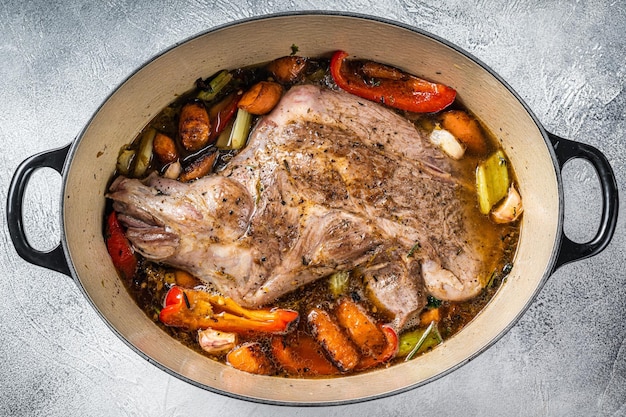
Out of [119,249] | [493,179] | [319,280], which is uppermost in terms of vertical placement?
[493,179]

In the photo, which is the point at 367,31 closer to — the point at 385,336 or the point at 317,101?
the point at 317,101

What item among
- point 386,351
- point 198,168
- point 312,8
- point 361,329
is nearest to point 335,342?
point 361,329

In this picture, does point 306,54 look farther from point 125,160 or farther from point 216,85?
point 125,160

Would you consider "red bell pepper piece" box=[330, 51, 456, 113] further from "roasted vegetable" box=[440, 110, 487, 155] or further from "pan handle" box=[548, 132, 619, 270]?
"pan handle" box=[548, 132, 619, 270]

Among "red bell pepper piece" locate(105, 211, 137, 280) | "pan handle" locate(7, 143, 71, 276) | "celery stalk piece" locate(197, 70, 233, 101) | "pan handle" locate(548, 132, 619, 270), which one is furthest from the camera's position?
"celery stalk piece" locate(197, 70, 233, 101)

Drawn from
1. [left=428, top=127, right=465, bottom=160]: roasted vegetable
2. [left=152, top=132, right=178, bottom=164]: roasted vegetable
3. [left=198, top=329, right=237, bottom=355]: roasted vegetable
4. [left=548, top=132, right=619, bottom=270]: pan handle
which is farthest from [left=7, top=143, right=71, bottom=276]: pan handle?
[left=548, top=132, right=619, bottom=270]: pan handle

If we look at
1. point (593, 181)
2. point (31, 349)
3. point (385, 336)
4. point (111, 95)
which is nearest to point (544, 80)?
point (593, 181)
